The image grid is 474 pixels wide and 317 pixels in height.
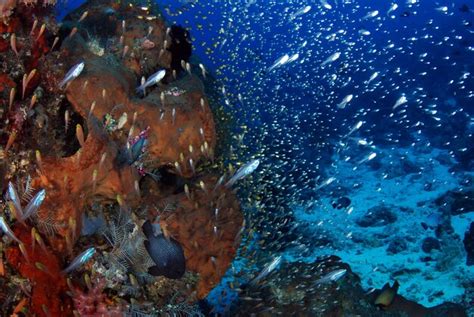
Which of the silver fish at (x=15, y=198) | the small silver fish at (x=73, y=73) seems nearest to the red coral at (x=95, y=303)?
the silver fish at (x=15, y=198)

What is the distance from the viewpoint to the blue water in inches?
427

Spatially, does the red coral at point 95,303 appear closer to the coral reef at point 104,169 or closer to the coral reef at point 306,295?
the coral reef at point 104,169

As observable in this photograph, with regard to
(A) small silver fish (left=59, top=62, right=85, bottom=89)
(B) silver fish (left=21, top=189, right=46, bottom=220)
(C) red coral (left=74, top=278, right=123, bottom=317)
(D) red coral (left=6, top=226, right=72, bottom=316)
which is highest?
(A) small silver fish (left=59, top=62, right=85, bottom=89)

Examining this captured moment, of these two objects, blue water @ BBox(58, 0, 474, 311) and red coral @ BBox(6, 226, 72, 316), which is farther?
blue water @ BBox(58, 0, 474, 311)

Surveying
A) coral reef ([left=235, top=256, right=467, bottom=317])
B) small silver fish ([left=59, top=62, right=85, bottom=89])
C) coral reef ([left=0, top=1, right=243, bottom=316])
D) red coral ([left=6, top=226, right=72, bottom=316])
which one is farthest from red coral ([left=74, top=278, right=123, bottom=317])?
coral reef ([left=235, top=256, right=467, bottom=317])

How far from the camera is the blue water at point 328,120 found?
1084 centimetres

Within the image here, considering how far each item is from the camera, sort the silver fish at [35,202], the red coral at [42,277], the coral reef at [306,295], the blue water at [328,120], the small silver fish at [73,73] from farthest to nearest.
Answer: the blue water at [328,120]
the coral reef at [306,295]
the small silver fish at [73,73]
the red coral at [42,277]
the silver fish at [35,202]

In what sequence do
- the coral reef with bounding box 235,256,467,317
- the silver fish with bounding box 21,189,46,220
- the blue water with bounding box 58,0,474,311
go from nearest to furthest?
the silver fish with bounding box 21,189,46,220, the coral reef with bounding box 235,256,467,317, the blue water with bounding box 58,0,474,311

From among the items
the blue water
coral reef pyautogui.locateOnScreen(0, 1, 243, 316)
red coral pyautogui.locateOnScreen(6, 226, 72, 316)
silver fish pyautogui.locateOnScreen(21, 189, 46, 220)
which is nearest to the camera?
silver fish pyautogui.locateOnScreen(21, 189, 46, 220)

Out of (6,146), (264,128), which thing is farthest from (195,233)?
(264,128)

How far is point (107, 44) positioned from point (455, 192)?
18.8 meters

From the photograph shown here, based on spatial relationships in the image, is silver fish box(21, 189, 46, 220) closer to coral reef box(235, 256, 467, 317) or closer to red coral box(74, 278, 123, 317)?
red coral box(74, 278, 123, 317)

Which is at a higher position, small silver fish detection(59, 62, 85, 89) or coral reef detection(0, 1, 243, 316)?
small silver fish detection(59, 62, 85, 89)

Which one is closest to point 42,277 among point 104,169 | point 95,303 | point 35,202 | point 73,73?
point 95,303
